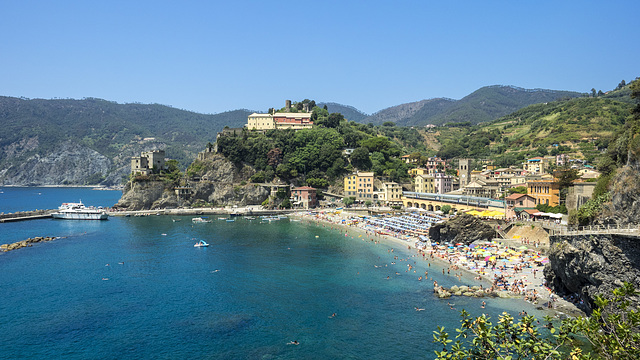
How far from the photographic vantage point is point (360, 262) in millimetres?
37219

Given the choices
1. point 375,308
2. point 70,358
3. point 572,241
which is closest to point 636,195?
point 572,241

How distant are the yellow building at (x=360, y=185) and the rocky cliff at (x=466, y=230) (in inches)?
1344

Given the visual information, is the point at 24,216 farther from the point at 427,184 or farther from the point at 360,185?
the point at 427,184

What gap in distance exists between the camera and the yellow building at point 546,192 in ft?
144

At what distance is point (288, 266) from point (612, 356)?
29.3 meters

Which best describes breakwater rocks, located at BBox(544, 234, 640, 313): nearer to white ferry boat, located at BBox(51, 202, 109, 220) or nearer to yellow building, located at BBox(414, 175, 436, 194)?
yellow building, located at BBox(414, 175, 436, 194)

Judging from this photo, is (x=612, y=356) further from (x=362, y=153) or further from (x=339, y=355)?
(x=362, y=153)

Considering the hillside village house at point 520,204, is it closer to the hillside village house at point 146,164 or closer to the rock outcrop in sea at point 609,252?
the rock outcrop in sea at point 609,252

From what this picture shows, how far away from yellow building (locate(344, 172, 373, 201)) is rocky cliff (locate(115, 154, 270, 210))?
1582 centimetres

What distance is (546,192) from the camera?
44.9 meters

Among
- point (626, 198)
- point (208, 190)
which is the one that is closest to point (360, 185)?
Result: point (208, 190)

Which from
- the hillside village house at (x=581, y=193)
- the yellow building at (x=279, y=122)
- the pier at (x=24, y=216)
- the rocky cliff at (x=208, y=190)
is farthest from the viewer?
the yellow building at (x=279, y=122)

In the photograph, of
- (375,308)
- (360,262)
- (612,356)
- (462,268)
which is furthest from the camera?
(360,262)

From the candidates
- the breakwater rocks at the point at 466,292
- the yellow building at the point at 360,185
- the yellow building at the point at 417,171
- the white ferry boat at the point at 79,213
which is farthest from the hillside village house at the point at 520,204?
the white ferry boat at the point at 79,213
